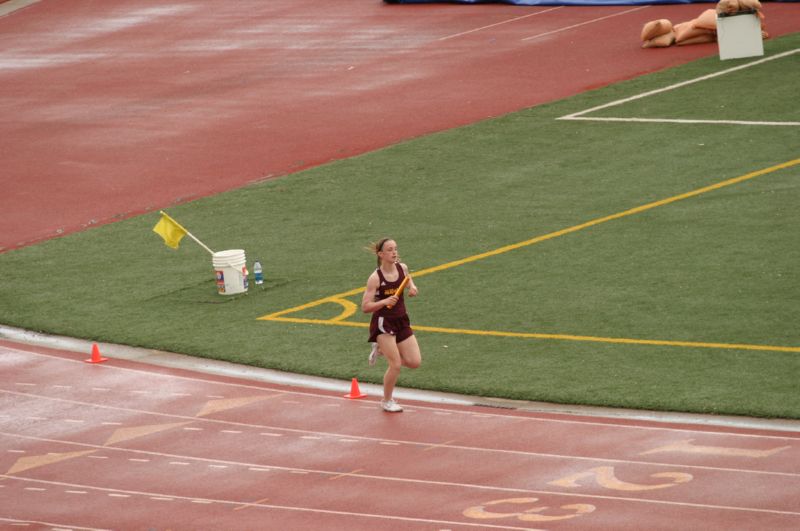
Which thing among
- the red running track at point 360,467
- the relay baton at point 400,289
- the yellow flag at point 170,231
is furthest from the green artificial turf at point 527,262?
the relay baton at point 400,289

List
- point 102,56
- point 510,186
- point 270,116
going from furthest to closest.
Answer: point 102,56
point 270,116
point 510,186

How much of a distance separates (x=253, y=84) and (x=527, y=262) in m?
18.8

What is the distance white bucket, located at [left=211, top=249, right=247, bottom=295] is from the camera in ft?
69.1

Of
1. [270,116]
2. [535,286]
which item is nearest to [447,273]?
[535,286]

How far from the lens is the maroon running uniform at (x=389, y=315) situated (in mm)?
15430

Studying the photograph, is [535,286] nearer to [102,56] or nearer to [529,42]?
[529,42]

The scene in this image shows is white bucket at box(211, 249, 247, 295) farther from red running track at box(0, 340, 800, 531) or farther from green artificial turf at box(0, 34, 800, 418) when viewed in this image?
red running track at box(0, 340, 800, 531)

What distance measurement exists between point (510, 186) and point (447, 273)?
5195 millimetres

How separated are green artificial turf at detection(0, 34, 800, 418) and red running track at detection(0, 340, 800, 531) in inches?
42.1

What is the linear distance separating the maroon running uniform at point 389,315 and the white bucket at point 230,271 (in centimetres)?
591

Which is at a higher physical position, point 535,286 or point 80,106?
point 80,106

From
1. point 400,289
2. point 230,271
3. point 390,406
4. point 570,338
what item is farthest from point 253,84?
point 400,289

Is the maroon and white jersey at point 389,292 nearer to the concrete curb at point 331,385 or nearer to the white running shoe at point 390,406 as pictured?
the white running shoe at point 390,406

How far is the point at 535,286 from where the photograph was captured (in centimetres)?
2014
